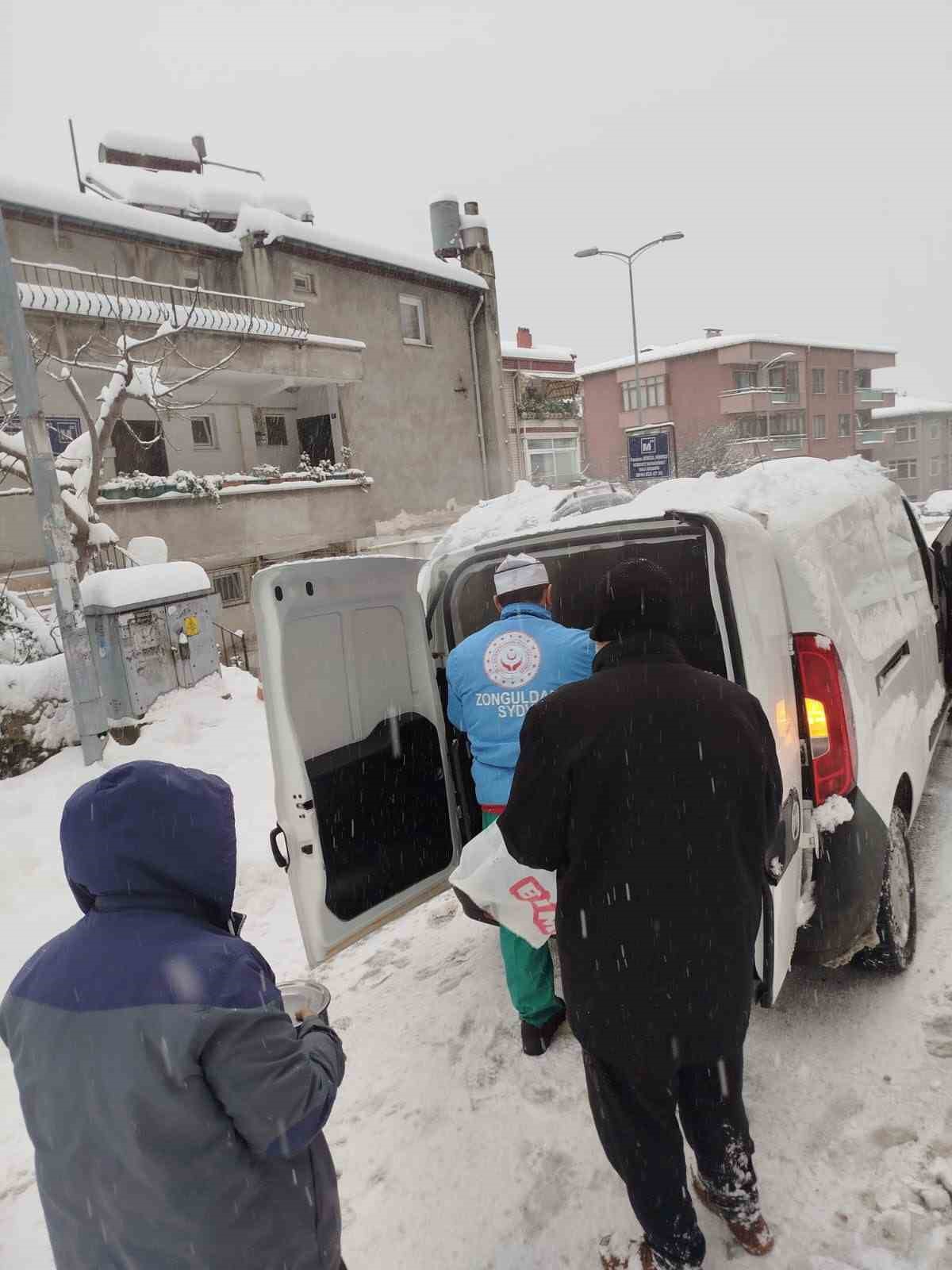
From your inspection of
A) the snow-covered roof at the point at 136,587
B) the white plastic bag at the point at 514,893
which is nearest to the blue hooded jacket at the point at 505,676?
the white plastic bag at the point at 514,893

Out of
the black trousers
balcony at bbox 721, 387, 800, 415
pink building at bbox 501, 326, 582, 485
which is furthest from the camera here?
balcony at bbox 721, 387, 800, 415

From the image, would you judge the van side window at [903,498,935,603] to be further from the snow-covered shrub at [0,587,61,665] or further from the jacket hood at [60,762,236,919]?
the snow-covered shrub at [0,587,61,665]

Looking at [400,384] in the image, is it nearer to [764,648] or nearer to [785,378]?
[764,648]

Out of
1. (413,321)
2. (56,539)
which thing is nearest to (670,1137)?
(56,539)

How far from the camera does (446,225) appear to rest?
25109 mm

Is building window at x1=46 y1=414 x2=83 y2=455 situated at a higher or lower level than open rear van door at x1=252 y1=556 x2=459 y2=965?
higher

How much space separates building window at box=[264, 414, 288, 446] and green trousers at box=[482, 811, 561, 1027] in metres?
19.3

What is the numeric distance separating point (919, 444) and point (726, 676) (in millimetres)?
70550

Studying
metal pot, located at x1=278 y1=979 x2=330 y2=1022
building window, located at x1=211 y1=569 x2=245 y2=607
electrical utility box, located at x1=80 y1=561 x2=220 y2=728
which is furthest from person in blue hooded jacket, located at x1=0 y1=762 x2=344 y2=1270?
building window, located at x1=211 y1=569 x2=245 y2=607

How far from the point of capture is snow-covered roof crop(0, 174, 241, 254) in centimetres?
1492

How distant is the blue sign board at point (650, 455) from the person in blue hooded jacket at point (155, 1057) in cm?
2422

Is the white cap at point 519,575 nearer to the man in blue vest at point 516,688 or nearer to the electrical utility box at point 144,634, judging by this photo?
the man in blue vest at point 516,688

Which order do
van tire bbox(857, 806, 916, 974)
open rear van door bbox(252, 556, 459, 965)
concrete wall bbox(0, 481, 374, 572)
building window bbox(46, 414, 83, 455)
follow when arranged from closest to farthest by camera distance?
open rear van door bbox(252, 556, 459, 965), van tire bbox(857, 806, 916, 974), concrete wall bbox(0, 481, 374, 572), building window bbox(46, 414, 83, 455)

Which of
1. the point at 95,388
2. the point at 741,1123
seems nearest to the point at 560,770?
the point at 741,1123
